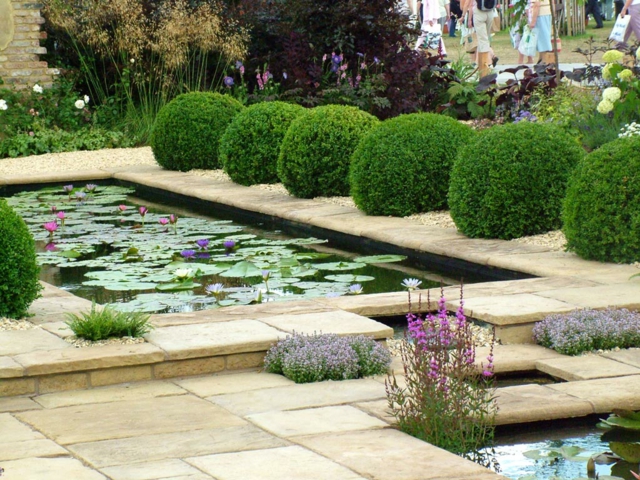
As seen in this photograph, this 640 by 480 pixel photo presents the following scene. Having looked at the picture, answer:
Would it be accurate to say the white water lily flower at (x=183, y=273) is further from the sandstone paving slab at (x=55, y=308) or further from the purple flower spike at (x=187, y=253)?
the sandstone paving slab at (x=55, y=308)

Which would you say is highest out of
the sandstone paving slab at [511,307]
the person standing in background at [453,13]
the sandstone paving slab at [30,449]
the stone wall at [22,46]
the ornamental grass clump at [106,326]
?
the person standing in background at [453,13]

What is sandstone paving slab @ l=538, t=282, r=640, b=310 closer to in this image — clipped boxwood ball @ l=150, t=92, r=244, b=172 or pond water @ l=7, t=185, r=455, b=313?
pond water @ l=7, t=185, r=455, b=313

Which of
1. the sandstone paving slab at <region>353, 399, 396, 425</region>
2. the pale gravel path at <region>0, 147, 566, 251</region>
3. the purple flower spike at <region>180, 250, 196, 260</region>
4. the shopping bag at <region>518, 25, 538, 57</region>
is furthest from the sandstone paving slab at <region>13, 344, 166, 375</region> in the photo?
the shopping bag at <region>518, 25, 538, 57</region>

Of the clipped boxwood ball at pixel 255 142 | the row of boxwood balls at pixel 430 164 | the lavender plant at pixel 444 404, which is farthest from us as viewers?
the clipped boxwood ball at pixel 255 142

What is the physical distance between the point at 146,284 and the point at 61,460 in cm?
310

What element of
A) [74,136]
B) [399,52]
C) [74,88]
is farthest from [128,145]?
[399,52]

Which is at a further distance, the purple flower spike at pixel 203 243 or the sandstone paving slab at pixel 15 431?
the purple flower spike at pixel 203 243

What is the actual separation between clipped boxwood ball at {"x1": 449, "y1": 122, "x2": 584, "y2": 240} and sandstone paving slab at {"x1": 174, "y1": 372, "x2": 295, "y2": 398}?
127 inches

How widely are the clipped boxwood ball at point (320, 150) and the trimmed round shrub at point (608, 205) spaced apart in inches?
121

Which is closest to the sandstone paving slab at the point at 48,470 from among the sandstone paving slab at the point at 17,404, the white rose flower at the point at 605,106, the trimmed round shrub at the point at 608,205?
the sandstone paving slab at the point at 17,404

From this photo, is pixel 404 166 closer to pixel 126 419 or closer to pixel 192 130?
pixel 192 130

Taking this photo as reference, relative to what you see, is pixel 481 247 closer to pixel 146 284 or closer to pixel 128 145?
pixel 146 284

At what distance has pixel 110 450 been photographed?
4.02m

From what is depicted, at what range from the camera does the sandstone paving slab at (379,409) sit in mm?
4312
